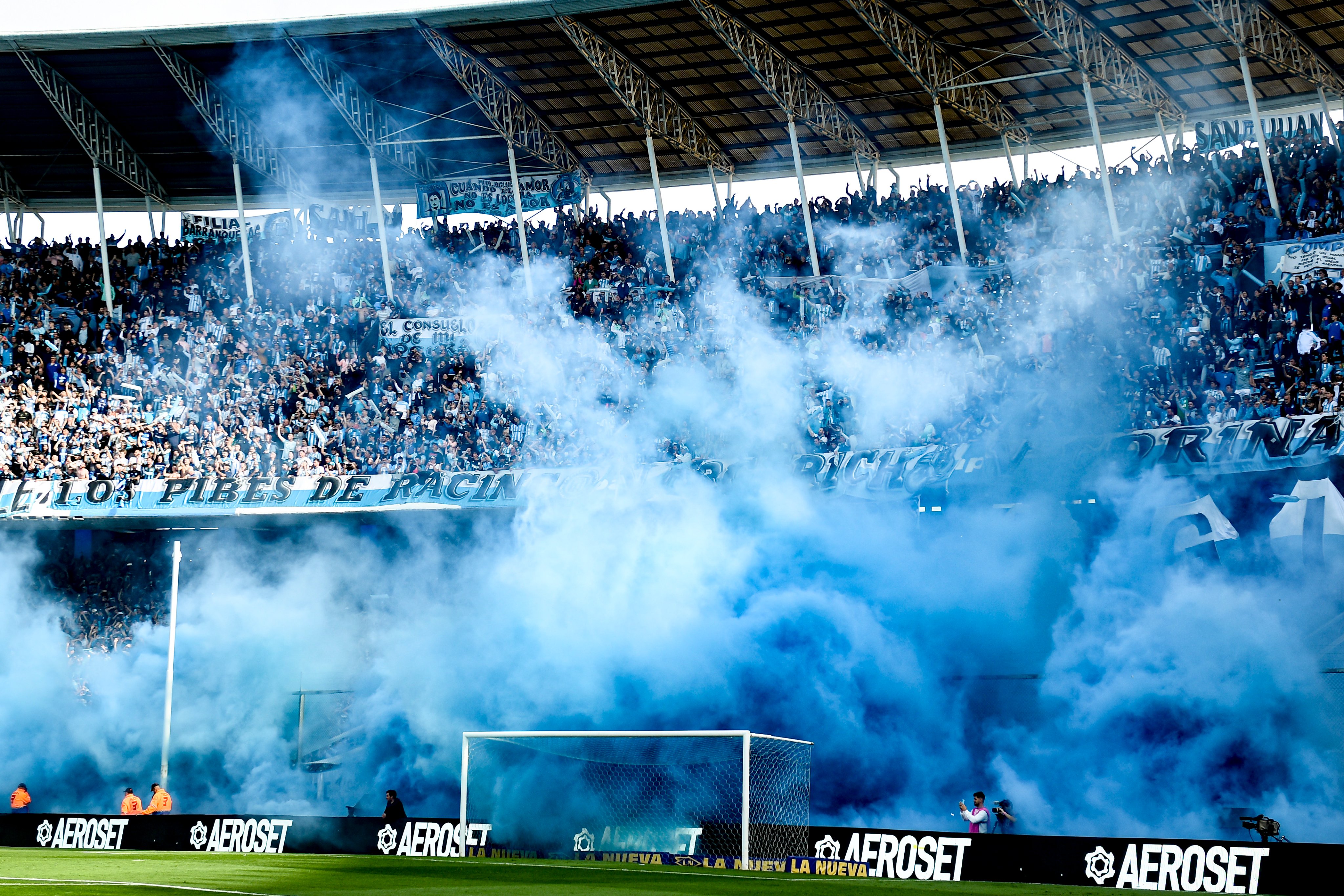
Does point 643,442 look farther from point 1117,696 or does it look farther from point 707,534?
point 1117,696

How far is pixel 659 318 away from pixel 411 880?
17.3 metres

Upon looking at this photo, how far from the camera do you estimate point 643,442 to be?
25.8 metres

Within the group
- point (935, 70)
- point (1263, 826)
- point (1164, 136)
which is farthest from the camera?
point (1164, 136)

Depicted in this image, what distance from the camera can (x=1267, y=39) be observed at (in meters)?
26.2

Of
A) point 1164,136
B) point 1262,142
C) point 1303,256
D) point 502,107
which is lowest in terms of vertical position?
point 1303,256

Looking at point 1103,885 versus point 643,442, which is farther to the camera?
point 643,442

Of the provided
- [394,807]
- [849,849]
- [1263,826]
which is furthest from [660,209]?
[1263,826]

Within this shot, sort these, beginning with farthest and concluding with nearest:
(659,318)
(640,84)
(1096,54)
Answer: (640,84) < (659,318) < (1096,54)

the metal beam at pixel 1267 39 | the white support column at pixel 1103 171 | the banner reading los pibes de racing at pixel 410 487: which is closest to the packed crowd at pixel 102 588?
the banner reading los pibes de racing at pixel 410 487

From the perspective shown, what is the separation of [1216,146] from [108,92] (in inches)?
956

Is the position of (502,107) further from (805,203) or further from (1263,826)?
(1263,826)

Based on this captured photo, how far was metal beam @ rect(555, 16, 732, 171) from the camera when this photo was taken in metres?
27.9

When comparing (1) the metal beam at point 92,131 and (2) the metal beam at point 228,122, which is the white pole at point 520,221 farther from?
(1) the metal beam at point 92,131

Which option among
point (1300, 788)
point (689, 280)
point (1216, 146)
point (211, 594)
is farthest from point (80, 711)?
point (1216, 146)
